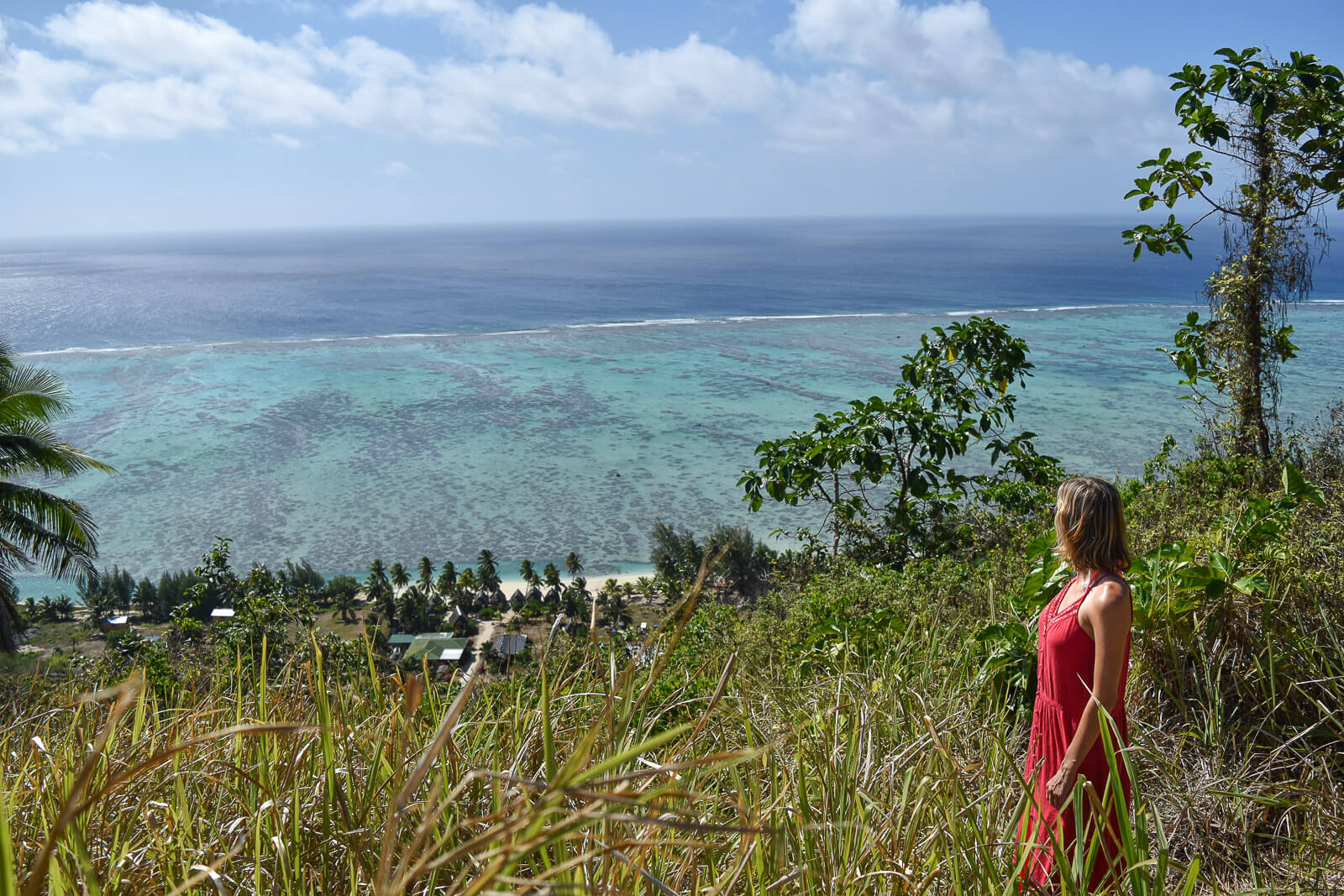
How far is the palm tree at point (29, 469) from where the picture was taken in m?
11.0

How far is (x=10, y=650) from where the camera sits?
11.4 meters

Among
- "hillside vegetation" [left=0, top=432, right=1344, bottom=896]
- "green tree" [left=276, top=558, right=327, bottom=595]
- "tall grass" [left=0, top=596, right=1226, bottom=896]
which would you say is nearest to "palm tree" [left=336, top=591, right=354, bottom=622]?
"green tree" [left=276, top=558, right=327, bottom=595]

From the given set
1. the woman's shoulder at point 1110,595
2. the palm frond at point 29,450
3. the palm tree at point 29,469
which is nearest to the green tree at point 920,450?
the woman's shoulder at point 1110,595

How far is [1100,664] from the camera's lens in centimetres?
228

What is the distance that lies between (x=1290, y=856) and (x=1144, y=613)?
0.93 meters

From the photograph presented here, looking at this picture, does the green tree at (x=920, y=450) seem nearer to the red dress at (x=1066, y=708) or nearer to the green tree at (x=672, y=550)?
the red dress at (x=1066, y=708)

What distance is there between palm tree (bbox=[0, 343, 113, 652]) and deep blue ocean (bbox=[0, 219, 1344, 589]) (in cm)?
1325

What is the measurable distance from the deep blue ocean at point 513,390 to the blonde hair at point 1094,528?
22.4m

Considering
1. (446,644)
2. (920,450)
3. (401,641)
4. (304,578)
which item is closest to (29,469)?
(401,641)

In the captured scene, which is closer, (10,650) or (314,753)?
(314,753)

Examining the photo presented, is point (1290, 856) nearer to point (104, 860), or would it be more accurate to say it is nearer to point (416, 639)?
point (104, 860)

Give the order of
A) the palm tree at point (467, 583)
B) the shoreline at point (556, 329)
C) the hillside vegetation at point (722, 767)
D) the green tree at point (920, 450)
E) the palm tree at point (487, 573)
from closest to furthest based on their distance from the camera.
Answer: the hillside vegetation at point (722, 767)
the green tree at point (920, 450)
the palm tree at point (467, 583)
the palm tree at point (487, 573)
the shoreline at point (556, 329)

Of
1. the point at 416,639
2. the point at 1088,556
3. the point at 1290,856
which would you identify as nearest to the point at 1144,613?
the point at 1088,556

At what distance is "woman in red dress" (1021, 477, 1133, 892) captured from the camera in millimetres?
2236
